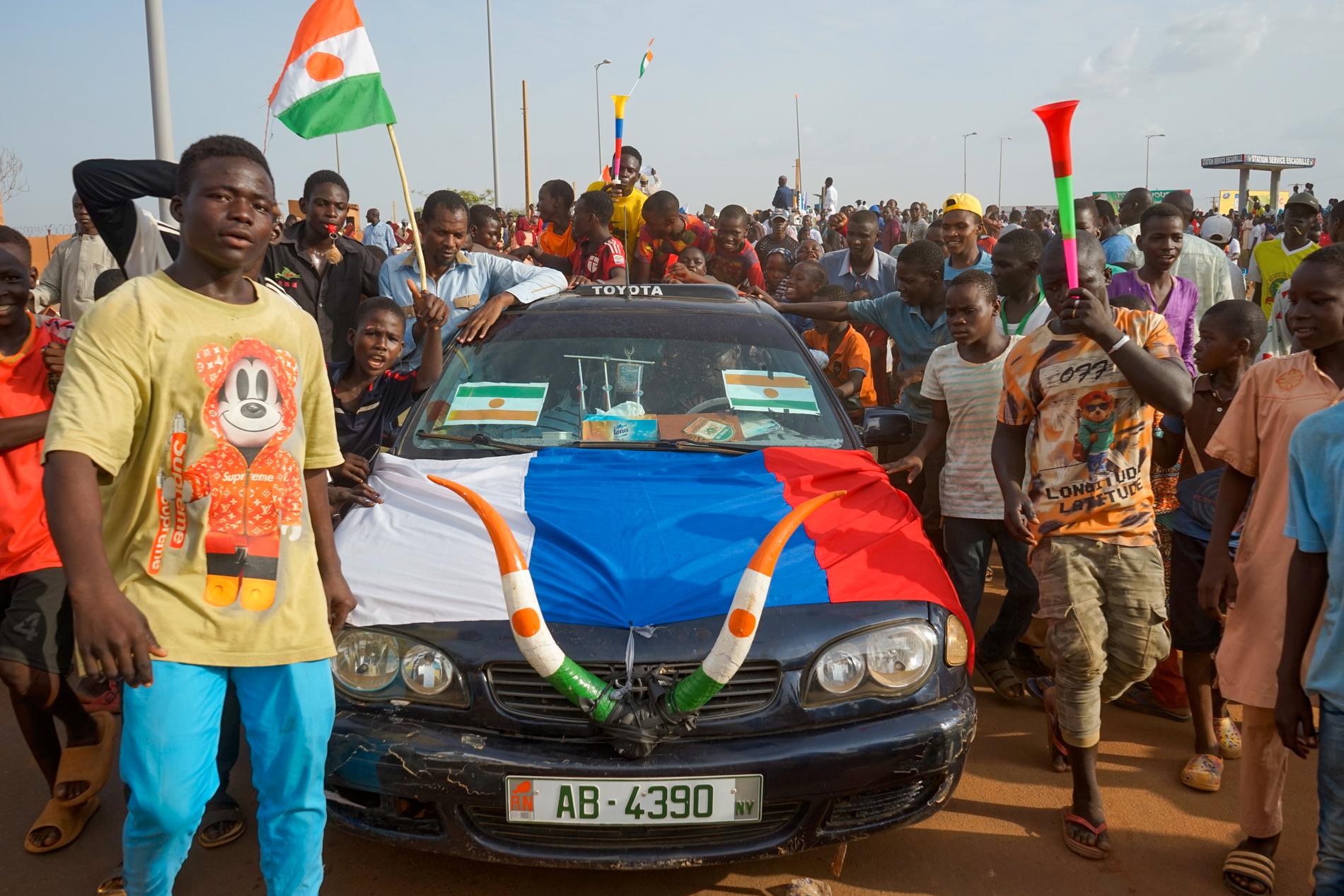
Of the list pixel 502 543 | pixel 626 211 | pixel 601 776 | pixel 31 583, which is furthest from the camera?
pixel 626 211

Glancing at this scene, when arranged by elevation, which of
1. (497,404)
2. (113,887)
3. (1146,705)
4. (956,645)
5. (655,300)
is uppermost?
(655,300)

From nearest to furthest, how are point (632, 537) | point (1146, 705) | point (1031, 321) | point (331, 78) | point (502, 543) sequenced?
point (502, 543) → point (632, 537) → point (1146, 705) → point (331, 78) → point (1031, 321)

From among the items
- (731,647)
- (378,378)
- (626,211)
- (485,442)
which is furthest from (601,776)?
(626,211)

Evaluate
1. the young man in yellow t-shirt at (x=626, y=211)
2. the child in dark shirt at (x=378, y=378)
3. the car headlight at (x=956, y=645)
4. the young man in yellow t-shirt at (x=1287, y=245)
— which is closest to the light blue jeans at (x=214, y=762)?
the car headlight at (x=956, y=645)

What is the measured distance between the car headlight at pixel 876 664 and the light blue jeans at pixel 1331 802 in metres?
0.93

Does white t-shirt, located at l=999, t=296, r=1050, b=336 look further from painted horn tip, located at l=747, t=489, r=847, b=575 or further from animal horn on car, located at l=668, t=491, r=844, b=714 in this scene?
animal horn on car, located at l=668, t=491, r=844, b=714

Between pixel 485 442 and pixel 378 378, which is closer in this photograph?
pixel 485 442

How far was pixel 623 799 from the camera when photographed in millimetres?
2615

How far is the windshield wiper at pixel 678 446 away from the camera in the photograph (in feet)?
12.5

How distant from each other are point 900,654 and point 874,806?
418 millimetres

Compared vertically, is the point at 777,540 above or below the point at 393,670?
above

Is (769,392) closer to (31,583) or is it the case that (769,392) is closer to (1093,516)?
(1093,516)

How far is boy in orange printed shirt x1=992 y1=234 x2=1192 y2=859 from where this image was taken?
329 centimetres

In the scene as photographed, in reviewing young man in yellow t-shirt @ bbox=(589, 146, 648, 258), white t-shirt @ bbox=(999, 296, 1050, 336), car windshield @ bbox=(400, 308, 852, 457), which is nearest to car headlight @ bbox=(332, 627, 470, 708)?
car windshield @ bbox=(400, 308, 852, 457)
